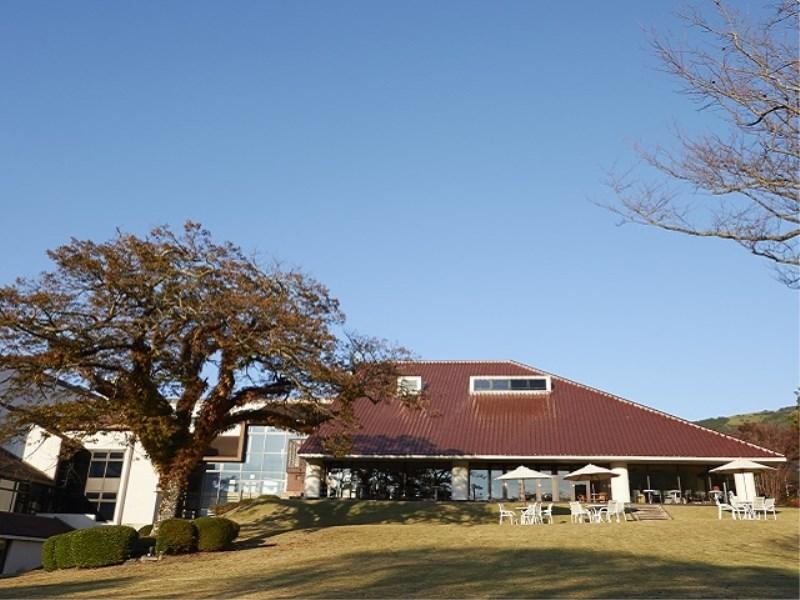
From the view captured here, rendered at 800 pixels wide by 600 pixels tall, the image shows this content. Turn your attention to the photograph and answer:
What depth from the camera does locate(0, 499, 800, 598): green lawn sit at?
13242mm

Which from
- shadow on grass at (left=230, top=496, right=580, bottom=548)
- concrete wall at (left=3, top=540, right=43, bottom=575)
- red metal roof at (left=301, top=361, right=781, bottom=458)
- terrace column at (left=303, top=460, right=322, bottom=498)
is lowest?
concrete wall at (left=3, top=540, right=43, bottom=575)

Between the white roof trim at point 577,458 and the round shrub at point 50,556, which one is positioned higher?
the white roof trim at point 577,458

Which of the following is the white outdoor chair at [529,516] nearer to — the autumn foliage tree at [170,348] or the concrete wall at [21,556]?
the autumn foliage tree at [170,348]

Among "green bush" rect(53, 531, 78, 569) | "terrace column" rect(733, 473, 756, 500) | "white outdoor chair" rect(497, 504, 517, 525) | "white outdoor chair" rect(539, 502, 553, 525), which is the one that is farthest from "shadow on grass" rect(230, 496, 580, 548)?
"terrace column" rect(733, 473, 756, 500)

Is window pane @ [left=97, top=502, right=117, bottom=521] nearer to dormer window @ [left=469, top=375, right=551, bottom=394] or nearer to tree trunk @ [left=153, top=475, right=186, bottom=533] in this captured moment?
tree trunk @ [left=153, top=475, right=186, bottom=533]

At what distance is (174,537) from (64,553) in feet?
10.3

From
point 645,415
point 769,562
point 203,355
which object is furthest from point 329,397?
point 645,415

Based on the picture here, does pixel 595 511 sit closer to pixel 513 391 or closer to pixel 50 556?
pixel 513 391

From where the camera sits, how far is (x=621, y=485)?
33875mm

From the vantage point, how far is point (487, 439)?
35719 mm

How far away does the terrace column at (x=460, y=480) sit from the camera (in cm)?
3512

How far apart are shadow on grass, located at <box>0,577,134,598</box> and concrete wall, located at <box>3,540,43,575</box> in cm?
1640

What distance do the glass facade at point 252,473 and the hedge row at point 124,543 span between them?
773 inches

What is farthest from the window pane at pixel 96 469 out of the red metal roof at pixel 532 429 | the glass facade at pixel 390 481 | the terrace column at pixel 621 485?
the terrace column at pixel 621 485
